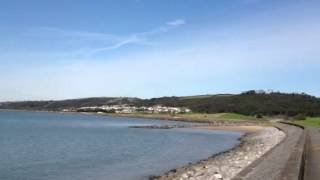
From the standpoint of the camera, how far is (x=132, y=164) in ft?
122

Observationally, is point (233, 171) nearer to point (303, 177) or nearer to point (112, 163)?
point (303, 177)

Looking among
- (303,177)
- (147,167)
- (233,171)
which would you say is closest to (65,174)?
(147,167)

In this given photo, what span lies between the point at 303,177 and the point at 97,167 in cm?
1928

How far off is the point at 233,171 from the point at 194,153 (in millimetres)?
21640

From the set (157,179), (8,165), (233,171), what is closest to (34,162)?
(8,165)

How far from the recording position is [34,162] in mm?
38094

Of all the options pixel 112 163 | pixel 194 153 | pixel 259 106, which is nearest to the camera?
pixel 112 163

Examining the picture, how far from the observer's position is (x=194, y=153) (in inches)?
1902

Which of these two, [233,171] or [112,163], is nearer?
[233,171]

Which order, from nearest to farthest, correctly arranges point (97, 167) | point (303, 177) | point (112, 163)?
1. point (303, 177)
2. point (97, 167)
3. point (112, 163)

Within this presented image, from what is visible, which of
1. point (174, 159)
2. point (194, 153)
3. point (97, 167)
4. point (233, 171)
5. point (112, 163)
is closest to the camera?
point (233, 171)

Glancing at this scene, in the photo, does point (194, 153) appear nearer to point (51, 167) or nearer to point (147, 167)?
point (147, 167)

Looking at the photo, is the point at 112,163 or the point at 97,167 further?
the point at 112,163

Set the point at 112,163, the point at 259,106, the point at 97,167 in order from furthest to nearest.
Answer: the point at 259,106 < the point at 112,163 < the point at 97,167
